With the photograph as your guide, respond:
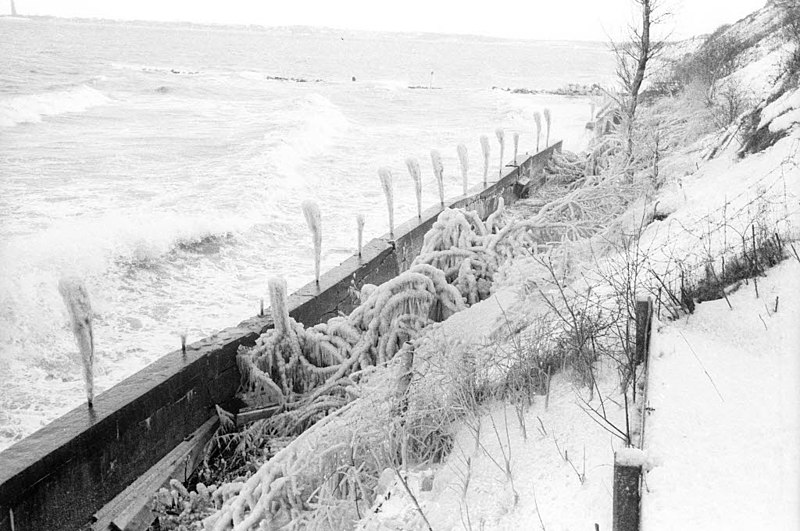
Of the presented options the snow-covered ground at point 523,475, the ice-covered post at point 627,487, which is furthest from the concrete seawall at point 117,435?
the ice-covered post at point 627,487

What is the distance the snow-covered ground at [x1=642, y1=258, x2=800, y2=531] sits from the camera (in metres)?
2.47

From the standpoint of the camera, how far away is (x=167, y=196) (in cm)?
1483

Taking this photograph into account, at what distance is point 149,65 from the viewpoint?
6162cm

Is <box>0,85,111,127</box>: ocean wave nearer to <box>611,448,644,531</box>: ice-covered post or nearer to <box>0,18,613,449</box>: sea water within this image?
<box>0,18,613,449</box>: sea water

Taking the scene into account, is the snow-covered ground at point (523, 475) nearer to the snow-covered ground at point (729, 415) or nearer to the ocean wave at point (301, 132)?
the snow-covered ground at point (729, 415)

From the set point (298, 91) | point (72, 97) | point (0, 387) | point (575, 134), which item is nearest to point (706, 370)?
point (0, 387)

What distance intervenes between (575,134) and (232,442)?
975 inches

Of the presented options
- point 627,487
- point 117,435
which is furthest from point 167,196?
point 627,487

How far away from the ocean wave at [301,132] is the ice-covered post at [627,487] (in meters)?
15.4

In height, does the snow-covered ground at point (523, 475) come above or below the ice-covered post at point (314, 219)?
below

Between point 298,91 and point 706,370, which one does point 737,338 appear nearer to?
point 706,370

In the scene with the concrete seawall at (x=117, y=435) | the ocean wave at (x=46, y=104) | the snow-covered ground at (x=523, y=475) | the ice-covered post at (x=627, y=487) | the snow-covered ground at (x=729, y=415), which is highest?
the ocean wave at (x=46, y=104)

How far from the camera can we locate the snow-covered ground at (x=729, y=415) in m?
2.47

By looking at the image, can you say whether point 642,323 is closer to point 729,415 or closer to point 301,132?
point 729,415
